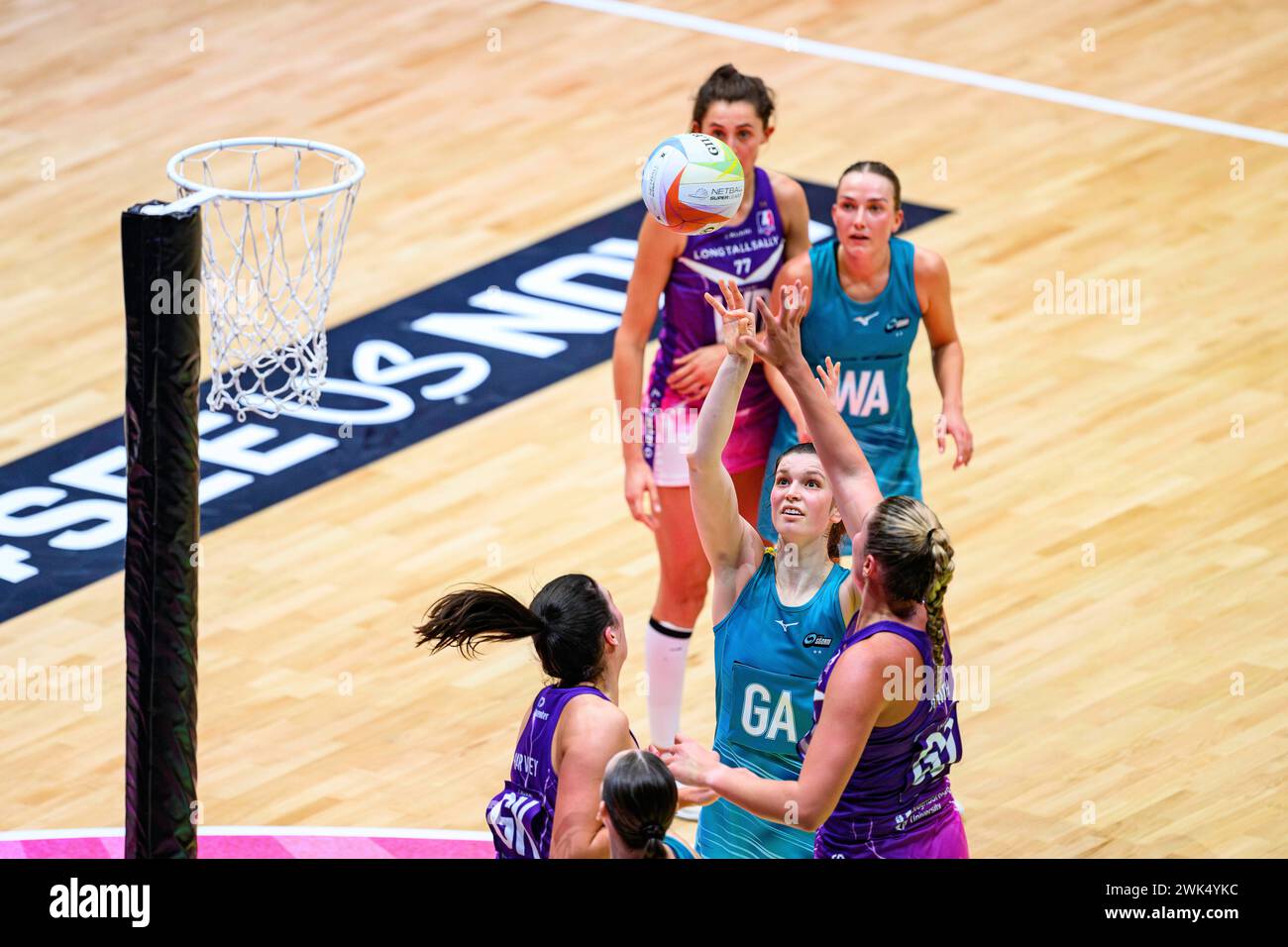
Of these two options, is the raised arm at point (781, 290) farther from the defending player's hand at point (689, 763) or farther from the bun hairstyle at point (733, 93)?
the defending player's hand at point (689, 763)

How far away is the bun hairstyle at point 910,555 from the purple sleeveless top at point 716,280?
6.77 ft

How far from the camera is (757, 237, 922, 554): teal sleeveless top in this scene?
6715 millimetres

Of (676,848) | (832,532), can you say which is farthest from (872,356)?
(676,848)

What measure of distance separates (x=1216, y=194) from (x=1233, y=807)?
212 inches

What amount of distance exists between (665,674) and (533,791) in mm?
2190

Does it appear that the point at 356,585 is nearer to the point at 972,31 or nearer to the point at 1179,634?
the point at 1179,634

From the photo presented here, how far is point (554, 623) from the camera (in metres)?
4.95

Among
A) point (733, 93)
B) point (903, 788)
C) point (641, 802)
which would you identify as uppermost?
point (733, 93)

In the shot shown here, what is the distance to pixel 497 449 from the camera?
30.5 ft


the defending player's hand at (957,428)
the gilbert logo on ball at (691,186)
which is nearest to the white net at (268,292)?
the gilbert logo on ball at (691,186)

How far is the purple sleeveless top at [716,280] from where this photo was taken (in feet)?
22.4

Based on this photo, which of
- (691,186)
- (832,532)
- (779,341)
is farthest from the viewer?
(691,186)

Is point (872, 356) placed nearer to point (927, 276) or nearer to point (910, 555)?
point (927, 276)

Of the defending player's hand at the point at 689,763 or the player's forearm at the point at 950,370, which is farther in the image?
the player's forearm at the point at 950,370
